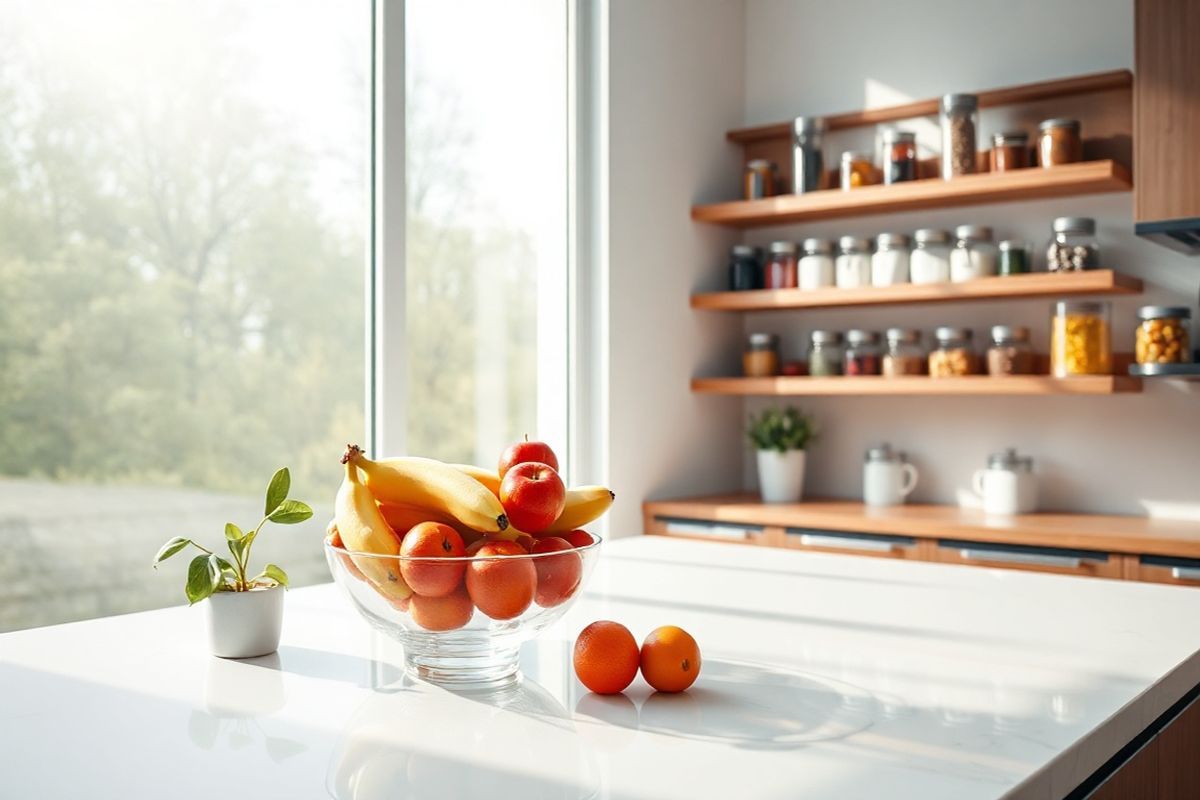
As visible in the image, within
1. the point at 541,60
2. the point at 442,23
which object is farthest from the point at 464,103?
the point at 541,60

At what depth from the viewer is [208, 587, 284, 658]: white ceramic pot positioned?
1.21m

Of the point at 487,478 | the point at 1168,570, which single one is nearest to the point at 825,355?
the point at 1168,570

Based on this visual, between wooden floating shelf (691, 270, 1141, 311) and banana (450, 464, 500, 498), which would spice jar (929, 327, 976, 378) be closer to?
wooden floating shelf (691, 270, 1141, 311)

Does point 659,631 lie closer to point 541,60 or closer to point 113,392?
point 113,392

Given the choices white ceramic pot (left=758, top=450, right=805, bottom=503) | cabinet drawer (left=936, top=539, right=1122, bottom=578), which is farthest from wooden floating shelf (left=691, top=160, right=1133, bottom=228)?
cabinet drawer (left=936, top=539, right=1122, bottom=578)

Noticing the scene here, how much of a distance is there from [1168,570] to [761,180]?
1721 mm

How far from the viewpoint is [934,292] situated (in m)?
3.18

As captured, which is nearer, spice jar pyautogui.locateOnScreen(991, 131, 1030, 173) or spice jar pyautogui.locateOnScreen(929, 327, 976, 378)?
spice jar pyautogui.locateOnScreen(991, 131, 1030, 173)

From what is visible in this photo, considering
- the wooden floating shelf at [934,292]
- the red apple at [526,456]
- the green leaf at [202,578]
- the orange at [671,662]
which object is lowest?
the orange at [671,662]

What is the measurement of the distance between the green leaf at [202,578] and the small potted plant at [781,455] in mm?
2571

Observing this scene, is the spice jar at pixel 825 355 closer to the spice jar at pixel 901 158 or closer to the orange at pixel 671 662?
the spice jar at pixel 901 158

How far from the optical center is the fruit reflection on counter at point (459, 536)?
1.01 meters

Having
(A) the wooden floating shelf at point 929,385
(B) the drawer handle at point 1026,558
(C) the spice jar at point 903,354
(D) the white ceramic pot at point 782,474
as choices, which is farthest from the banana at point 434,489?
(D) the white ceramic pot at point 782,474

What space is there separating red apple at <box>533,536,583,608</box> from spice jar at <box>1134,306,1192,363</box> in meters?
2.29
